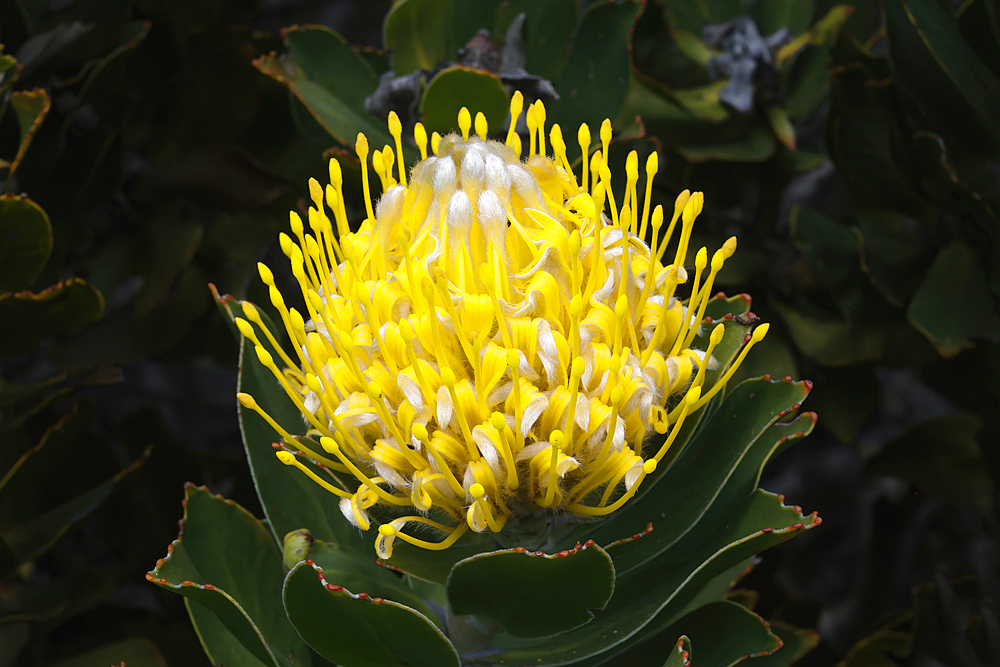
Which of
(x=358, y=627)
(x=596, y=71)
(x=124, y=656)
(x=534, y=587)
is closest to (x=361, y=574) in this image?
(x=358, y=627)

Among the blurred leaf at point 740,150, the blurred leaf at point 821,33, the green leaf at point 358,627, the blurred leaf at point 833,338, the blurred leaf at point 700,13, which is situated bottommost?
the blurred leaf at point 833,338

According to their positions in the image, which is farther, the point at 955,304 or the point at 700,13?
the point at 700,13

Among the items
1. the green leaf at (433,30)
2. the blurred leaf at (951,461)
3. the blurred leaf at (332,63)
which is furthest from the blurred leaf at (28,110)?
the blurred leaf at (951,461)

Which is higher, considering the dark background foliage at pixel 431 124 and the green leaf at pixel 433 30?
the green leaf at pixel 433 30

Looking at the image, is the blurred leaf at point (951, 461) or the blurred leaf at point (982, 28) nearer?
the blurred leaf at point (982, 28)

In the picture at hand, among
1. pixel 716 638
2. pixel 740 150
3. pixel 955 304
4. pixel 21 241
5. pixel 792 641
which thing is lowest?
pixel 792 641

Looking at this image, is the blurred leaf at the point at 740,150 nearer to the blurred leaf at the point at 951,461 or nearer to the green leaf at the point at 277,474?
the blurred leaf at the point at 951,461

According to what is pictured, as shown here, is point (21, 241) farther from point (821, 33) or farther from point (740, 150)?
point (821, 33)
